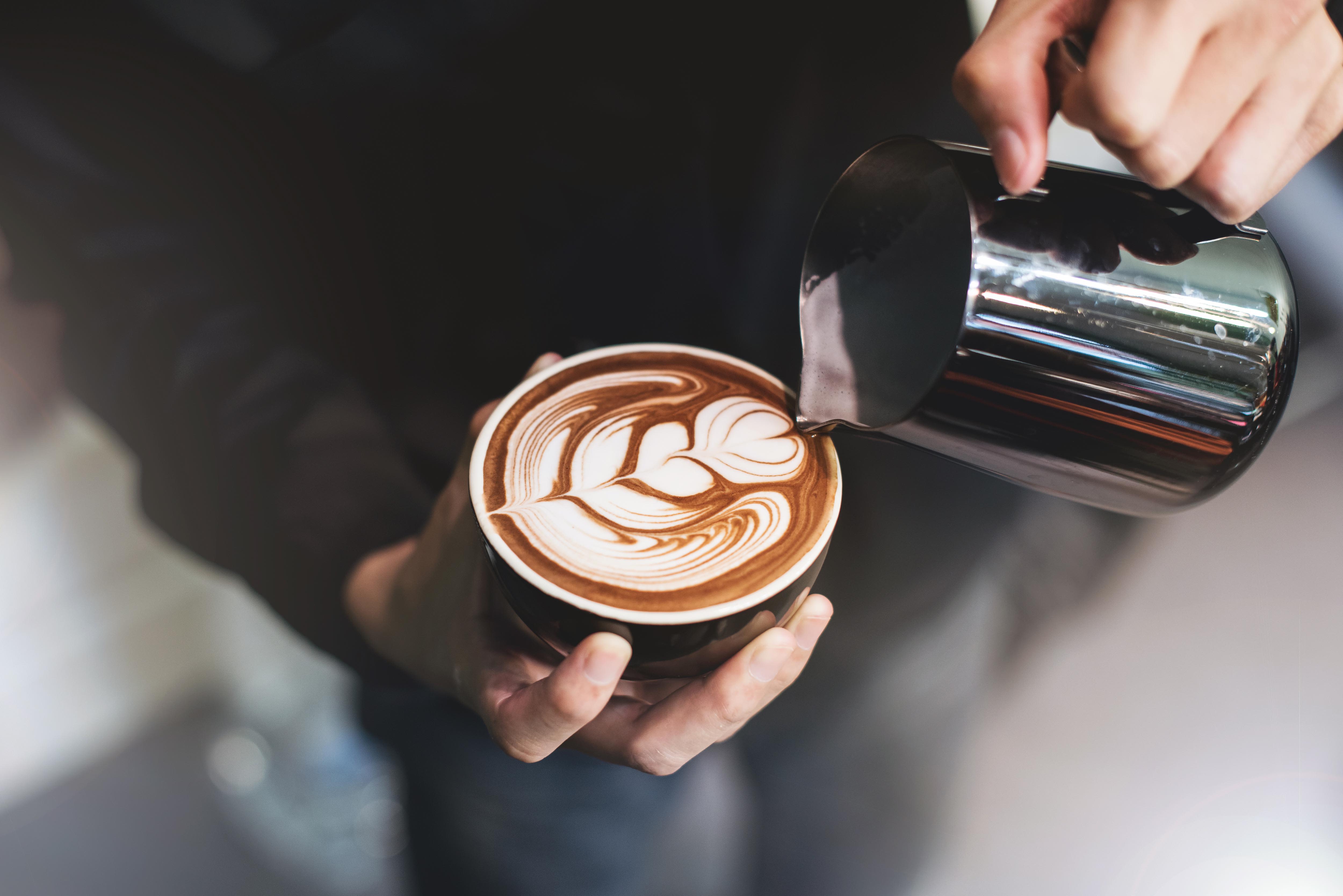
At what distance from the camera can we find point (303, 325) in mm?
1428

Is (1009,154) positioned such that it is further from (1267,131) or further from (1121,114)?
(1267,131)

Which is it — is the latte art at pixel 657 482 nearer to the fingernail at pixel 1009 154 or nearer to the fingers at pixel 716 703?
the fingers at pixel 716 703

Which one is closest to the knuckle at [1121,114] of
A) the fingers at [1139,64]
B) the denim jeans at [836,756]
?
the fingers at [1139,64]

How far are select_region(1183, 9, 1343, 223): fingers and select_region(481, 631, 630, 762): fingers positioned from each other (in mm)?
577

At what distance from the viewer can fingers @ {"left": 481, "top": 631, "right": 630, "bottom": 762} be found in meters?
0.59

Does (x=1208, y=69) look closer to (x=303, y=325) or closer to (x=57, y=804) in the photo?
(x=303, y=325)

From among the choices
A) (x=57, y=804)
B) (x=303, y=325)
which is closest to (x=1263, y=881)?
(x=303, y=325)

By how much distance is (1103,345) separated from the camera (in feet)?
1.91

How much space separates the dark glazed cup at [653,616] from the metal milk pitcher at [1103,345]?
16 centimetres

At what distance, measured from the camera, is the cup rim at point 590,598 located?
0.60 m

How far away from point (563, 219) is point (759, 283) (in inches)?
13.8

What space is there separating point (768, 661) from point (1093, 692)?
2.71 ft

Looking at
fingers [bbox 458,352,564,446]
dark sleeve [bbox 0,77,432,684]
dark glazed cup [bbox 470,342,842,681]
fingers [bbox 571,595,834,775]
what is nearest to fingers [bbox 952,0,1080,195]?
dark glazed cup [bbox 470,342,842,681]

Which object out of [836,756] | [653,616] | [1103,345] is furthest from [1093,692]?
[653,616]
